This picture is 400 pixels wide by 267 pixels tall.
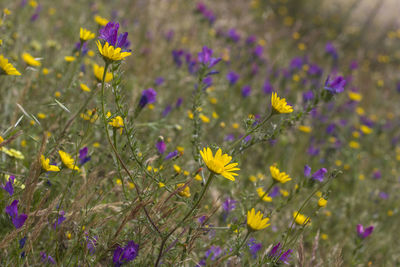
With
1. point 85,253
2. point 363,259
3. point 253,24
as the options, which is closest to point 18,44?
point 85,253

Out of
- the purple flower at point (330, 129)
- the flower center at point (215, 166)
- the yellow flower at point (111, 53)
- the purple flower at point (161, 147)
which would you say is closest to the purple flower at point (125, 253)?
the flower center at point (215, 166)

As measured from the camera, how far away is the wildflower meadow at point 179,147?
1526 mm

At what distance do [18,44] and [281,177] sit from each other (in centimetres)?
269

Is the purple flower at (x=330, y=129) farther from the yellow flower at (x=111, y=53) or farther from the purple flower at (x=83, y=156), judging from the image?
the yellow flower at (x=111, y=53)

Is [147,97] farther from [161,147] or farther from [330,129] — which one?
[330,129]

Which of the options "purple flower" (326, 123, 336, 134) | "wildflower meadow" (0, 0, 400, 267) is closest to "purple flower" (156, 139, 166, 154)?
"wildflower meadow" (0, 0, 400, 267)

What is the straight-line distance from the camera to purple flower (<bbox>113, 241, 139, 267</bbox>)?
1500mm

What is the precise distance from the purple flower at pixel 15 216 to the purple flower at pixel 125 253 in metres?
0.36

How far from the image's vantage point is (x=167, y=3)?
21.6 ft

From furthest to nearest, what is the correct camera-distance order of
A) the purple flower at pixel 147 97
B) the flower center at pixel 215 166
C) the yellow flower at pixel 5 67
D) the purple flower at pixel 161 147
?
the purple flower at pixel 147 97, the purple flower at pixel 161 147, the yellow flower at pixel 5 67, the flower center at pixel 215 166

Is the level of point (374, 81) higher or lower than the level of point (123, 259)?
higher

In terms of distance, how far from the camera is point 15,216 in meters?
1.47

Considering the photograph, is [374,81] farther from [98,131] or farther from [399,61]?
[98,131]

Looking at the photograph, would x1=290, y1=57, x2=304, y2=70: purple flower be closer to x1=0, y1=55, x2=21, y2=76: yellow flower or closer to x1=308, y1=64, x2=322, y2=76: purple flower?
x1=308, y1=64, x2=322, y2=76: purple flower
